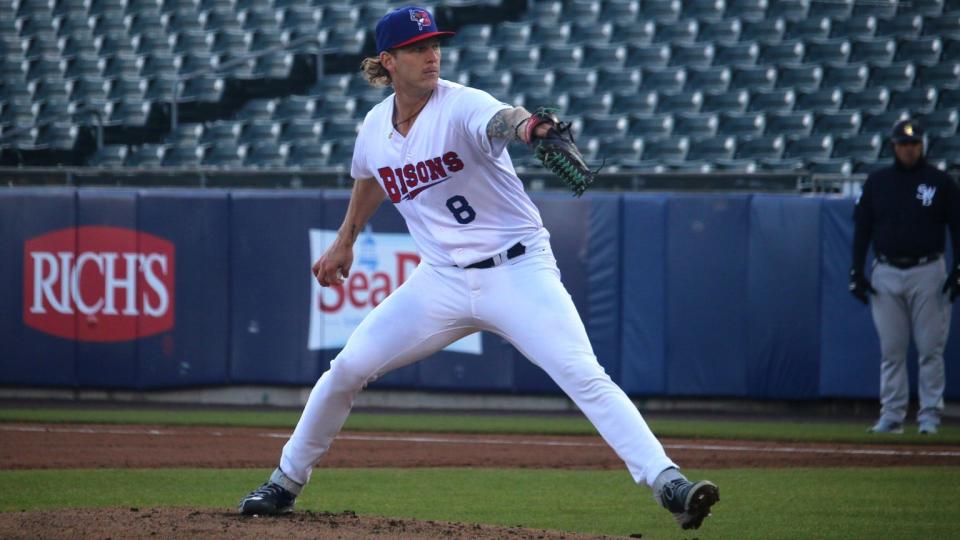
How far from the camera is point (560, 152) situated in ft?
12.9

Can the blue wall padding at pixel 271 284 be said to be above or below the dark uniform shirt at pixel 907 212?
below

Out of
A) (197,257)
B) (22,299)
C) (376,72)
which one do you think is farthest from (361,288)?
(376,72)

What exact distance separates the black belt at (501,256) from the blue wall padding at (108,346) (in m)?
7.89

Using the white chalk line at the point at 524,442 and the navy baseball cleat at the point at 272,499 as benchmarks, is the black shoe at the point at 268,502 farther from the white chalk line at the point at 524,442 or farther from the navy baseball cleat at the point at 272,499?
the white chalk line at the point at 524,442

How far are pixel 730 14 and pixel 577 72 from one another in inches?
80.0

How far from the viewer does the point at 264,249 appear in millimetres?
11930

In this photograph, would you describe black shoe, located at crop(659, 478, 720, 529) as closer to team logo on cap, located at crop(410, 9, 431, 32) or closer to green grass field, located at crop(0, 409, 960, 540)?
green grass field, located at crop(0, 409, 960, 540)

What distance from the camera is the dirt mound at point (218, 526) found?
4.56m

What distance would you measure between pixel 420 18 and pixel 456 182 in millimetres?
597

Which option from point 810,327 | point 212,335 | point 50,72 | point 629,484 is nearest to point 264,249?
point 212,335

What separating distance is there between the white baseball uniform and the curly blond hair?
82 millimetres

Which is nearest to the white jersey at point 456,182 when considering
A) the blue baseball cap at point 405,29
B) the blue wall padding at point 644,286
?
the blue baseball cap at point 405,29

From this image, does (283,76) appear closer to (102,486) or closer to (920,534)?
(102,486)

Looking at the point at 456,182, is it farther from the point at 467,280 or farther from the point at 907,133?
the point at 907,133
